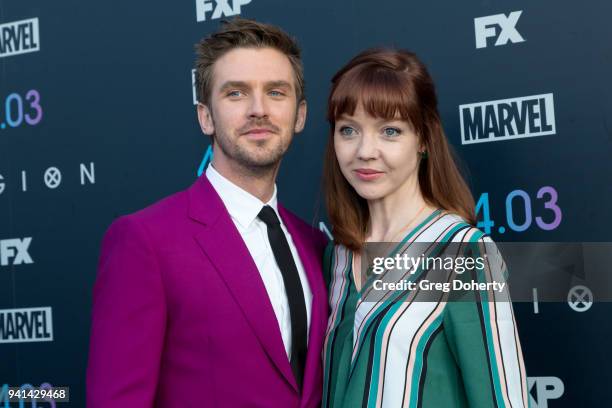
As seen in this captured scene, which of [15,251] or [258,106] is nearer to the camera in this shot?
[258,106]

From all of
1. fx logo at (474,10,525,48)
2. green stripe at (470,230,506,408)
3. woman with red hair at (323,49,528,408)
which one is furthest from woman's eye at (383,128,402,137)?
fx logo at (474,10,525,48)

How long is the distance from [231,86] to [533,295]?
39.2 inches

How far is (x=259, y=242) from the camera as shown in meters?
1.78

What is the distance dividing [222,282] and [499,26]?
3.64ft

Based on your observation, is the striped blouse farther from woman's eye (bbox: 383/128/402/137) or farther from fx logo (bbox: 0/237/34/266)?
fx logo (bbox: 0/237/34/266)

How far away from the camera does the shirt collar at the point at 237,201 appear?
1790mm

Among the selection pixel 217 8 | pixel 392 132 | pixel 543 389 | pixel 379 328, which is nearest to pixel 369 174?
pixel 392 132

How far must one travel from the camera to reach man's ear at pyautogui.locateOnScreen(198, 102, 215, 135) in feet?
6.17

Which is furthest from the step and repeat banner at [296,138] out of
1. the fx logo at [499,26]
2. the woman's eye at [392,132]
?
the woman's eye at [392,132]

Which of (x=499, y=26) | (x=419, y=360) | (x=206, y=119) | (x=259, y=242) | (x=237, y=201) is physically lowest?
(x=419, y=360)

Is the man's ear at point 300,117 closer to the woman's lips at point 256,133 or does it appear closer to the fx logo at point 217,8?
the woman's lips at point 256,133

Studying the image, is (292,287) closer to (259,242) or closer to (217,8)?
(259,242)

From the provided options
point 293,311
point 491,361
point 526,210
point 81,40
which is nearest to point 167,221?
point 293,311

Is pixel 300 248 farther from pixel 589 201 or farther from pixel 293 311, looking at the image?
pixel 589 201
